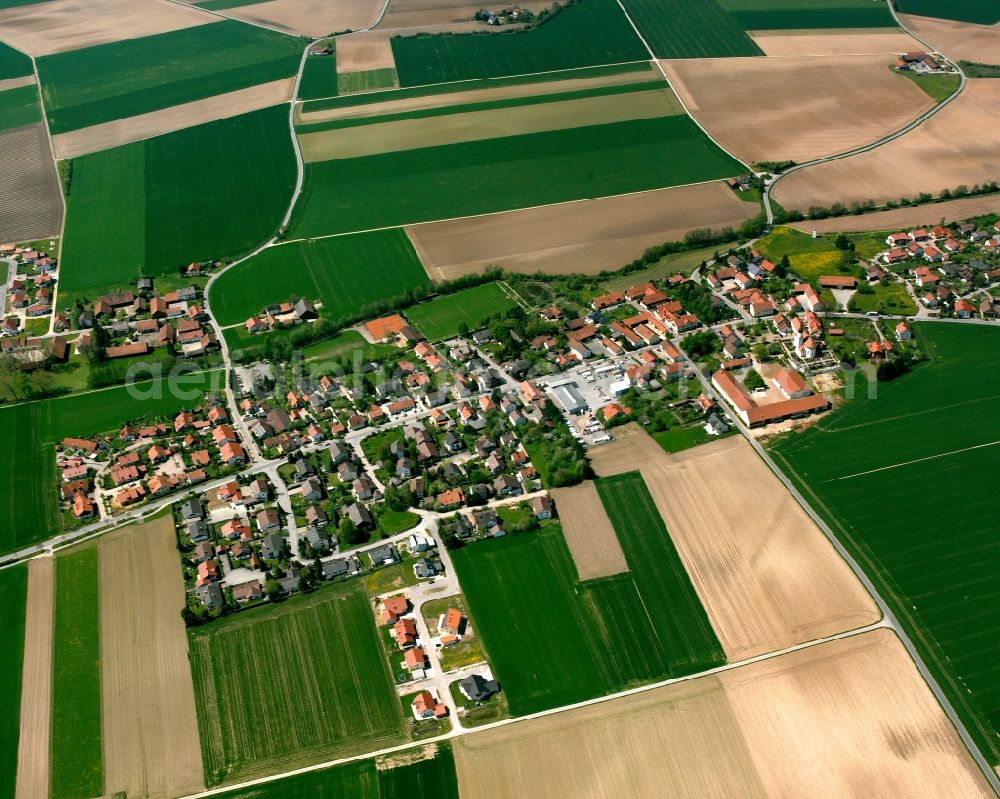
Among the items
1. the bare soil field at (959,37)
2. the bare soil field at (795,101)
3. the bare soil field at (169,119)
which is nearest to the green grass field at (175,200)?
the bare soil field at (169,119)

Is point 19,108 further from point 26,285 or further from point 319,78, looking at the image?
point 26,285

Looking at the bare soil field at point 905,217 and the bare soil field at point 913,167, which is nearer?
the bare soil field at point 905,217

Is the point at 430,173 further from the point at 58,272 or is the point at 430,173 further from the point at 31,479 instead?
the point at 31,479

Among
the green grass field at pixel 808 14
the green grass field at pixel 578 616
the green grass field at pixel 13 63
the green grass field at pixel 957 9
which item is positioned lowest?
the green grass field at pixel 578 616

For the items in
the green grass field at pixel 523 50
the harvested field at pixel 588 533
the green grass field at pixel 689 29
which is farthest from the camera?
the green grass field at pixel 689 29

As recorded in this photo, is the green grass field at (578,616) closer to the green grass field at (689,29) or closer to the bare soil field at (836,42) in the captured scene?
the green grass field at (689,29)

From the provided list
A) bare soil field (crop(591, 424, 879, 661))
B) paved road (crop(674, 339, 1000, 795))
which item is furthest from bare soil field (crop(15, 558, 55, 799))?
paved road (crop(674, 339, 1000, 795))

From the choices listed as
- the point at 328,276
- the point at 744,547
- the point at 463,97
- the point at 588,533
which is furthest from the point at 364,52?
the point at 744,547

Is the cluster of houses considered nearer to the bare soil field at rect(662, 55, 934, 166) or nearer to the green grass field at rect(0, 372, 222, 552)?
the green grass field at rect(0, 372, 222, 552)
